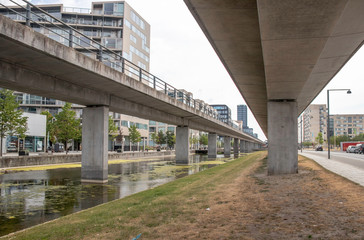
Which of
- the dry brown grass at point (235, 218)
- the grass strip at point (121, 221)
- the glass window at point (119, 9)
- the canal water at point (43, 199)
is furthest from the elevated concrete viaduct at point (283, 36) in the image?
the glass window at point (119, 9)

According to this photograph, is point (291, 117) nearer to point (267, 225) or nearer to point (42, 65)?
point (267, 225)

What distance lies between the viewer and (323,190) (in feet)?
34.2

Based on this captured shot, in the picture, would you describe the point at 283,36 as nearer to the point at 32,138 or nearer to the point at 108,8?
the point at 32,138

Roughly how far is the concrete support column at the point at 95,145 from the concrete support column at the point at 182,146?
61.9ft

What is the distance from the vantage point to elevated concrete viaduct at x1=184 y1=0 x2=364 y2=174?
6363 mm

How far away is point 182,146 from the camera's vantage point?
3938 cm

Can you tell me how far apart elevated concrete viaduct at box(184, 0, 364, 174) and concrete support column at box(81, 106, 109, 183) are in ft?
33.7

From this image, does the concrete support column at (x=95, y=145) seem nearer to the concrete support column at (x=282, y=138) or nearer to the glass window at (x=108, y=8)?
the concrete support column at (x=282, y=138)

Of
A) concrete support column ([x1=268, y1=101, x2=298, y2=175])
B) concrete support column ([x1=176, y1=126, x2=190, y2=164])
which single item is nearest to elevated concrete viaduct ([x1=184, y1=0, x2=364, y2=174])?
concrete support column ([x1=268, y1=101, x2=298, y2=175])

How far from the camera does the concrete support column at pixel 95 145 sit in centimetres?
2017

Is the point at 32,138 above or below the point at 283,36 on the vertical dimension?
below

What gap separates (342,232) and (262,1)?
15.9 ft

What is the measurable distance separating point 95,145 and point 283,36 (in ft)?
51.7

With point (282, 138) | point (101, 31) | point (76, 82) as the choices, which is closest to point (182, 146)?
point (282, 138)
